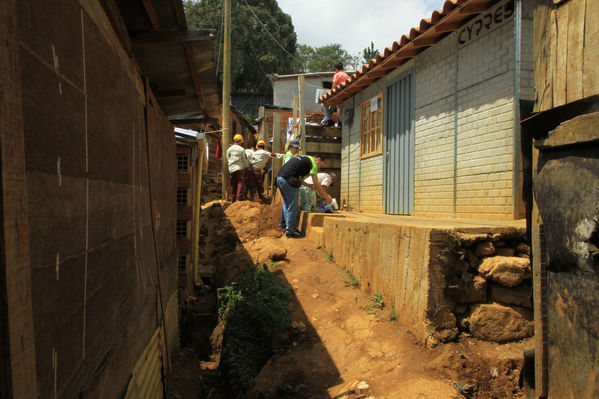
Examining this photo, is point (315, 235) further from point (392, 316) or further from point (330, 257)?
point (392, 316)

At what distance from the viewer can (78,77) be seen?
64.4 inches

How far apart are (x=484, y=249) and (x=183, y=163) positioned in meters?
4.29

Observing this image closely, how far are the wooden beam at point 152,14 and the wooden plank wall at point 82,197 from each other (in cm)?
33

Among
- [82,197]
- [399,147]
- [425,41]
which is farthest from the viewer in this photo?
[399,147]

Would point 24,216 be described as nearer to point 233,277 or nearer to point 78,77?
point 78,77

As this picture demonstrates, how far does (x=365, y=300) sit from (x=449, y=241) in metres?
1.58

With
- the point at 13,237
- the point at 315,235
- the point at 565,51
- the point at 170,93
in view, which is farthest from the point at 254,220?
the point at 13,237

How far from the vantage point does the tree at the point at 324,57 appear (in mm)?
35656

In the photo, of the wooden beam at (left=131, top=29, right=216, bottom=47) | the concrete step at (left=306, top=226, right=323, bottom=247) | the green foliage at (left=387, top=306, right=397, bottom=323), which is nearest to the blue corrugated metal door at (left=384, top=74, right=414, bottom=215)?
the concrete step at (left=306, top=226, right=323, bottom=247)

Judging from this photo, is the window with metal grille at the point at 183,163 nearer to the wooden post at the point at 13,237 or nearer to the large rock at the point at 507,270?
the large rock at the point at 507,270

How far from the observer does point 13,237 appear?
105 centimetres

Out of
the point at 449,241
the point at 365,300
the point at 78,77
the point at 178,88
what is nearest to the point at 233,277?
the point at 365,300

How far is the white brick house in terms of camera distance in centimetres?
539

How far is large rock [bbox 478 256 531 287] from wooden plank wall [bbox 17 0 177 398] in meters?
3.00
